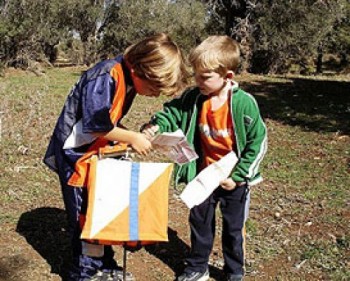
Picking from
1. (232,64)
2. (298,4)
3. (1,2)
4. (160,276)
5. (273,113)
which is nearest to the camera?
(232,64)

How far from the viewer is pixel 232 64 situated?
9.08ft

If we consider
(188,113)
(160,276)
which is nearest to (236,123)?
(188,113)

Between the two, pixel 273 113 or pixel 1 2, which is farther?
pixel 1 2

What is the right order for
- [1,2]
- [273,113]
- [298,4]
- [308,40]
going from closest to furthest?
[273,113] < [298,4] < [1,2] < [308,40]

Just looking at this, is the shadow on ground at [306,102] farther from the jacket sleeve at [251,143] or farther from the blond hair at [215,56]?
the blond hair at [215,56]

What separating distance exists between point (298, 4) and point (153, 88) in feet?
47.9

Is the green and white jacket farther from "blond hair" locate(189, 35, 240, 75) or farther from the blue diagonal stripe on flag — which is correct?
the blue diagonal stripe on flag

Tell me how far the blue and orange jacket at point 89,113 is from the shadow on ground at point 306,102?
18.8 feet

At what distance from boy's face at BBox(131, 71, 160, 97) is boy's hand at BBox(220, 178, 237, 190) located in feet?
2.06

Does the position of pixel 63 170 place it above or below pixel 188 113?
below

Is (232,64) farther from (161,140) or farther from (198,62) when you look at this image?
(161,140)

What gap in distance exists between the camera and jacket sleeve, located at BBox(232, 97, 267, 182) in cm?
284

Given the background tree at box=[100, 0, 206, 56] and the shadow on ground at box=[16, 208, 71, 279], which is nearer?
the shadow on ground at box=[16, 208, 71, 279]

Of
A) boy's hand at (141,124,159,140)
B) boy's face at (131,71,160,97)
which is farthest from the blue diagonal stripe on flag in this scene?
boy's face at (131,71,160,97)
